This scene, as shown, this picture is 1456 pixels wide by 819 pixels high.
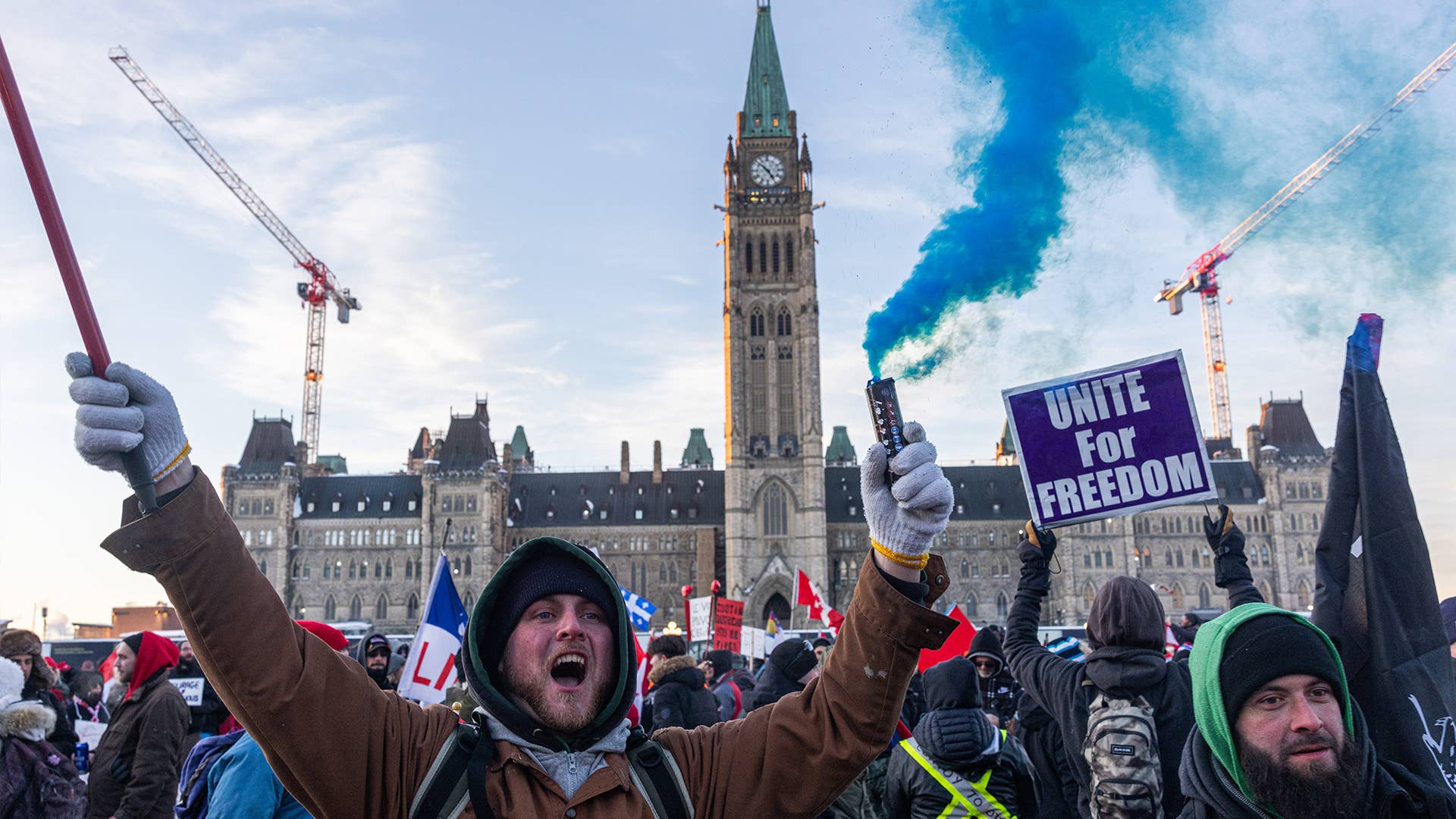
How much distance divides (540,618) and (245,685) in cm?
74

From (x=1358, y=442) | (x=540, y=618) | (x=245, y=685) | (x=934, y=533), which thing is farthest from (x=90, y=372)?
(x=1358, y=442)

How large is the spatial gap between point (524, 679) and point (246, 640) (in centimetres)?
68

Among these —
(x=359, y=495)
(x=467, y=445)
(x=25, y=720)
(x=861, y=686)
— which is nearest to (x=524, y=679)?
(x=861, y=686)

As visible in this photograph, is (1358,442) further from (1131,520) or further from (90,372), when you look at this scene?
(1131,520)

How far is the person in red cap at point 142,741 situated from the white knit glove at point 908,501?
5.11m

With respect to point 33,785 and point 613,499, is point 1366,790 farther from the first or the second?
point 613,499

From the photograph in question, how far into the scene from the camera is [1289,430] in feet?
235

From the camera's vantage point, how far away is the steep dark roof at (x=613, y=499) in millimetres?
73625

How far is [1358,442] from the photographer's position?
11.8 feet

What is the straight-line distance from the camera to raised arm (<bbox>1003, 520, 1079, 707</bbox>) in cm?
458

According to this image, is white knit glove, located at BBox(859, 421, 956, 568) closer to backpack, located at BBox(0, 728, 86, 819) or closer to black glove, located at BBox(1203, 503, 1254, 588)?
black glove, located at BBox(1203, 503, 1254, 588)

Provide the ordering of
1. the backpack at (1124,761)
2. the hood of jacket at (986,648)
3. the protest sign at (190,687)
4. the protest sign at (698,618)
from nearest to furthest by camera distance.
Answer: the backpack at (1124,761)
the hood of jacket at (986,648)
the protest sign at (190,687)
the protest sign at (698,618)

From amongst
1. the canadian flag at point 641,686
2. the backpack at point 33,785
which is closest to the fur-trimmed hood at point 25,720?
the backpack at point 33,785

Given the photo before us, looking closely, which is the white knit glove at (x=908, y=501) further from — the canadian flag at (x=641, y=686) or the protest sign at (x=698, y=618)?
the protest sign at (x=698, y=618)
